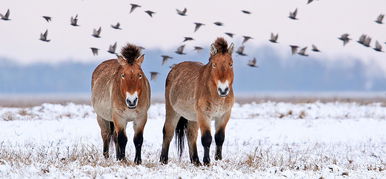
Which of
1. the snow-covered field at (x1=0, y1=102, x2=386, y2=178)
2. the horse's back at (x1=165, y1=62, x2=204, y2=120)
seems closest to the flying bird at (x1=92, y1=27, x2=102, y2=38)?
the snow-covered field at (x1=0, y1=102, x2=386, y2=178)

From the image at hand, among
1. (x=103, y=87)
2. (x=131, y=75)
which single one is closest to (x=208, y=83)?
(x=131, y=75)

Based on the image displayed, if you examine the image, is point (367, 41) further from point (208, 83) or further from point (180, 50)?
point (208, 83)

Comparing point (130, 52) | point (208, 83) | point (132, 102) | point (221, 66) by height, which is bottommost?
point (132, 102)

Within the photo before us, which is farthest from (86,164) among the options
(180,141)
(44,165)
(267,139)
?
(267,139)

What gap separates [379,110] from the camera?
30.4 meters

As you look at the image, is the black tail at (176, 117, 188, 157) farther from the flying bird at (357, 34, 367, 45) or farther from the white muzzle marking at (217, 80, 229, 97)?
the flying bird at (357, 34, 367, 45)

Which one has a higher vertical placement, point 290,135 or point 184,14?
point 184,14

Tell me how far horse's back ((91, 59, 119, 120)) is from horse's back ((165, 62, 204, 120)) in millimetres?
1160

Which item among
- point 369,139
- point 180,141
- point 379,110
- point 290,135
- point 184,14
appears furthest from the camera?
point 379,110

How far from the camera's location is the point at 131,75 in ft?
36.3

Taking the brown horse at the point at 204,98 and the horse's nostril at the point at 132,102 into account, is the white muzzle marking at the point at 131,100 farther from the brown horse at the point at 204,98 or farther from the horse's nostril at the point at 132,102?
the brown horse at the point at 204,98

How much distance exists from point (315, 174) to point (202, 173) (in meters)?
1.80

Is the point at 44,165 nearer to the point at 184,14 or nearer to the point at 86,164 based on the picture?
the point at 86,164

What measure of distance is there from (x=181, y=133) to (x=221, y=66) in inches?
96.7
